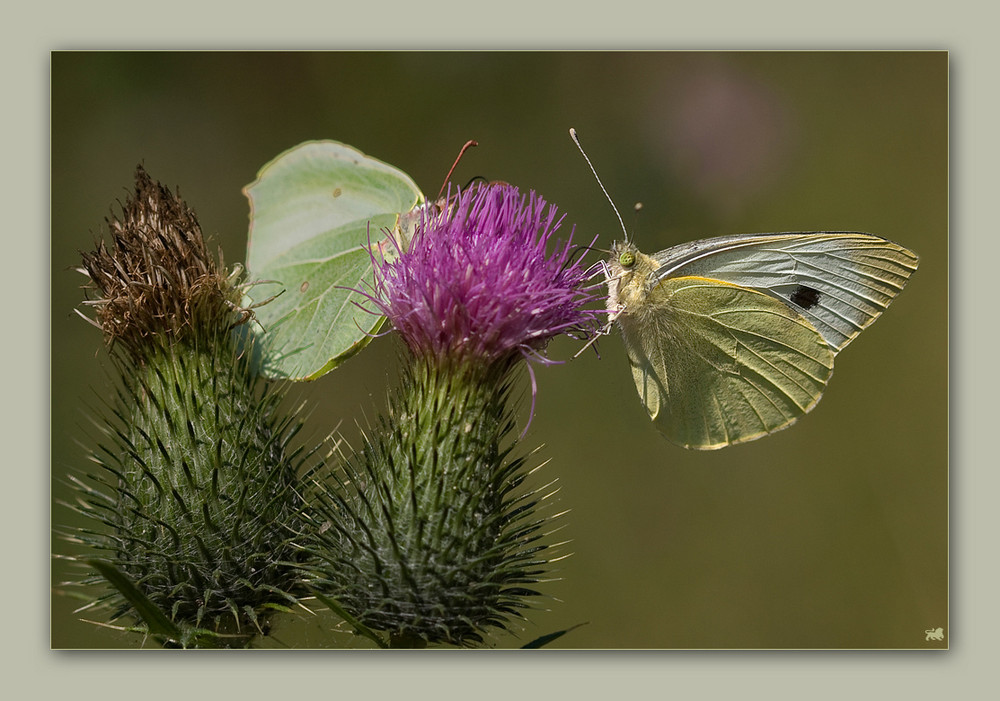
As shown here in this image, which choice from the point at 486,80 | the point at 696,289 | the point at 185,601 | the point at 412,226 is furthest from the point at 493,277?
the point at 486,80

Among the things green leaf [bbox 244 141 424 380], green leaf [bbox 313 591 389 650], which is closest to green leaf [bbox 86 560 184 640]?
green leaf [bbox 313 591 389 650]

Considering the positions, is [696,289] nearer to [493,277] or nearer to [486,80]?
[493,277]

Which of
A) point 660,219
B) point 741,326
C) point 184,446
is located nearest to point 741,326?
point 741,326

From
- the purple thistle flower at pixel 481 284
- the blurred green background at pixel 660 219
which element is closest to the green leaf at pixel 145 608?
the blurred green background at pixel 660 219

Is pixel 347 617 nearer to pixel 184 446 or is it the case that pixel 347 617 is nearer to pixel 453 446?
pixel 453 446

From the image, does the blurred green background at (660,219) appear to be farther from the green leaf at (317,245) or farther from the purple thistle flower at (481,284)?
the purple thistle flower at (481,284)
